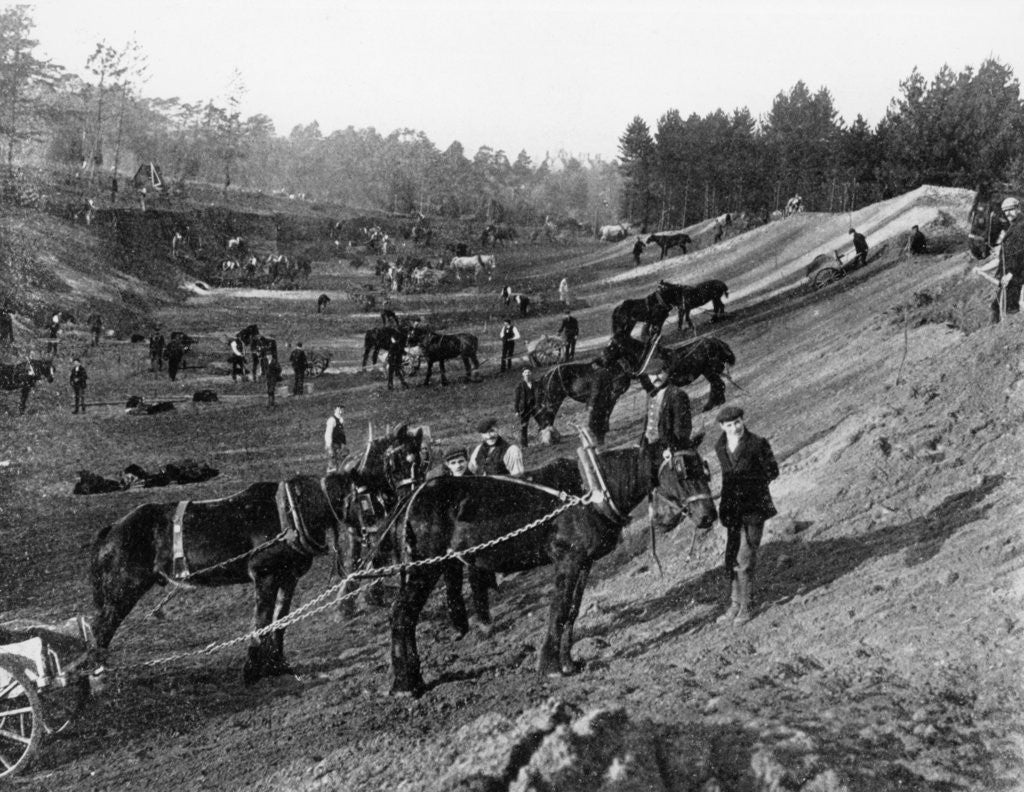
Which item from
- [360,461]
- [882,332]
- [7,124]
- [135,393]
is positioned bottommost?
[135,393]

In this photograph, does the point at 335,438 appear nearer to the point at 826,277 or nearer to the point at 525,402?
the point at 525,402

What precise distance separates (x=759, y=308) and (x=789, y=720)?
25742 millimetres

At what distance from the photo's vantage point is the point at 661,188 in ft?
248

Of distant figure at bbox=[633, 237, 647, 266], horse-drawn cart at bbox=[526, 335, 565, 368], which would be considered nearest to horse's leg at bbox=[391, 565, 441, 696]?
horse-drawn cart at bbox=[526, 335, 565, 368]

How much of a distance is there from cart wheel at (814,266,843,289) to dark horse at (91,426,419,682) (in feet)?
80.2

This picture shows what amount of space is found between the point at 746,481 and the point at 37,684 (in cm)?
658

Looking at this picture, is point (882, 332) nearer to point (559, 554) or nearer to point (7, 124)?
point (559, 554)

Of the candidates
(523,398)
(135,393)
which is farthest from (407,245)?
(523,398)

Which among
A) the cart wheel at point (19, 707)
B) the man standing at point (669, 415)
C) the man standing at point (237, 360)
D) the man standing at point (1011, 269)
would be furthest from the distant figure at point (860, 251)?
the cart wheel at point (19, 707)

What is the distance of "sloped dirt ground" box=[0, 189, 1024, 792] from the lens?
18.0 feet

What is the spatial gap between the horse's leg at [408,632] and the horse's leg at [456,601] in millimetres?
975

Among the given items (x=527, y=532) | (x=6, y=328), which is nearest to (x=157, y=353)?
(x=6, y=328)

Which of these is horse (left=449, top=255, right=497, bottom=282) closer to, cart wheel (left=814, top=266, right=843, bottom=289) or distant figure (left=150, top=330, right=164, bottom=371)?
distant figure (left=150, top=330, right=164, bottom=371)

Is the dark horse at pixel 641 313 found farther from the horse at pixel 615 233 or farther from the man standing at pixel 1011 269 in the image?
the horse at pixel 615 233
